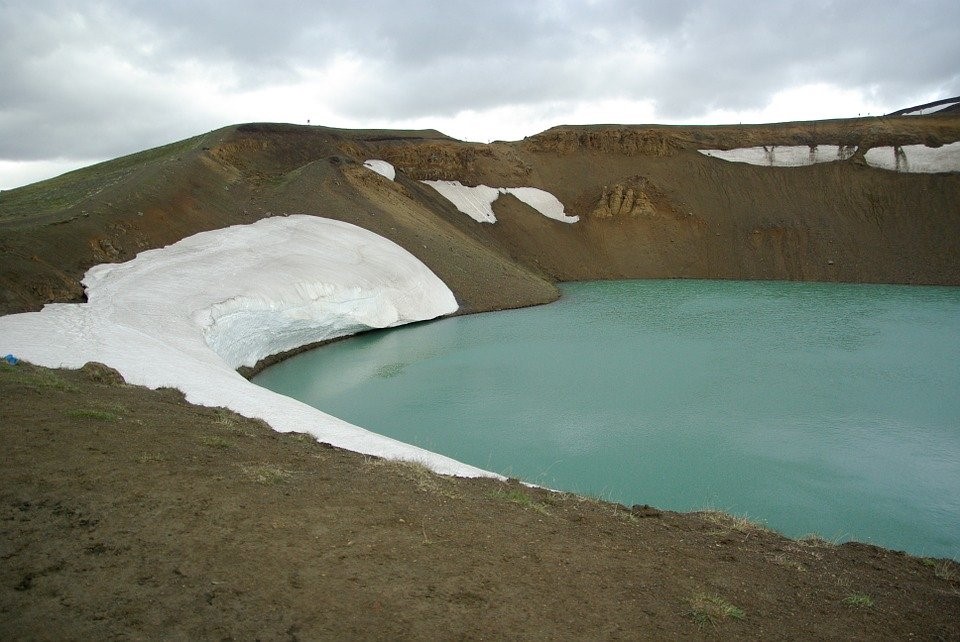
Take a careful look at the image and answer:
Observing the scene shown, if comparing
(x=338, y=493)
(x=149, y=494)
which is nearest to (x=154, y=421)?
(x=149, y=494)

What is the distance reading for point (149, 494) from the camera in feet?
18.0

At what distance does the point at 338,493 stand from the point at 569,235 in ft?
120

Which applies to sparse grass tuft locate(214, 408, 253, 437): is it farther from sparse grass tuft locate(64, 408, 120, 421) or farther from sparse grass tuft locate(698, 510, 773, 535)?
sparse grass tuft locate(698, 510, 773, 535)

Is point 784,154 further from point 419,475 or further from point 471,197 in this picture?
point 419,475

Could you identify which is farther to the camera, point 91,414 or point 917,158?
point 917,158

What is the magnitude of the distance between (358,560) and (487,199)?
1513 inches

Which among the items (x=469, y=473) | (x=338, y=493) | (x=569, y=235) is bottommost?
(x=469, y=473)

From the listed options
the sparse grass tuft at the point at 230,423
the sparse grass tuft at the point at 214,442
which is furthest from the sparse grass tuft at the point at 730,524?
the sparse grass tuft at the point at 230,423

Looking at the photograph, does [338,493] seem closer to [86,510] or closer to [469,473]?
[86,510]

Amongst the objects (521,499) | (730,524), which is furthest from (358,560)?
(730,524)

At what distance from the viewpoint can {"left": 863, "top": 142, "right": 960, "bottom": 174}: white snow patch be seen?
1596 inches

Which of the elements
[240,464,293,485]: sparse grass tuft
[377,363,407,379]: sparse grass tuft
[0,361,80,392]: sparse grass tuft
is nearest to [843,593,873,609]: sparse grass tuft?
[240,464,293,485]: sparse grass tuft

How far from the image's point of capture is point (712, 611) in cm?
468

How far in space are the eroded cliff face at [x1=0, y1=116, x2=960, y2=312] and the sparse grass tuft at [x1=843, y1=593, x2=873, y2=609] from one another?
22385 mm
